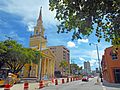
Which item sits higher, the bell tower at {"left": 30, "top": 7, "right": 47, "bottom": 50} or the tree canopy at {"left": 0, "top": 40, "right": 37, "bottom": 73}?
the bell tower at {"left": 30, "top": 7, "right": 47, "bottom": 50}

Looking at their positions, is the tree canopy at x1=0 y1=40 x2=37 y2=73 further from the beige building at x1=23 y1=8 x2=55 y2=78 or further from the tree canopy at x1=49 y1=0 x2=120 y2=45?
the beige building at x1=23 y1=8 x2=55 y2=78

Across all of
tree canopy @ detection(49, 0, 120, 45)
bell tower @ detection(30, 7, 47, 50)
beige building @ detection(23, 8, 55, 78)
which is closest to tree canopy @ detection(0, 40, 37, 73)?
tree canopy @ detection(49, 0, 120, 45)

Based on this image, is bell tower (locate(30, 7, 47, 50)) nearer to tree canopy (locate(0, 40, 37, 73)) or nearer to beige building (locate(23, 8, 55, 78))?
beige building (locate(23, 8, 55, 78))

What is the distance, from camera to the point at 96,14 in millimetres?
7328

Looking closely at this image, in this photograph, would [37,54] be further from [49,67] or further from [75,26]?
[75,26]

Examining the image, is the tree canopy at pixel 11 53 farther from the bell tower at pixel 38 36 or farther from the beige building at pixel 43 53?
the bell tower at pixel 38 36

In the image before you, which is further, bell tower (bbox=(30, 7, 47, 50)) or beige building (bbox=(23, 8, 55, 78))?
bell tower (bbox=(30, 7, 47, 50))

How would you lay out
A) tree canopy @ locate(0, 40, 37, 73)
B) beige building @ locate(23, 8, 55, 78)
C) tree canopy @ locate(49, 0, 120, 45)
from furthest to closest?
beige building @ locate(23, 8, 55, 78) < tree canopy @ locate(0, 40, 37, 73) < tree canopy @ locate(49, 0, 120, 45)

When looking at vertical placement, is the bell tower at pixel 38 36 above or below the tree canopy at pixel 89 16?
above

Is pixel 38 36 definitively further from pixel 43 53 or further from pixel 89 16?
pixel 89 16

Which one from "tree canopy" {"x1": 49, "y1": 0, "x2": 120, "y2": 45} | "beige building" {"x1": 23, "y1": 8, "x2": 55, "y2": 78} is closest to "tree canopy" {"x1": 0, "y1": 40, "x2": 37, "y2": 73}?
"tree canopy" {"x1": 49, "y1": 0, "x2": 120, "y2": 45}

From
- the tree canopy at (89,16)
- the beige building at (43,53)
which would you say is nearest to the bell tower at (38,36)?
the beige building at (43,53)

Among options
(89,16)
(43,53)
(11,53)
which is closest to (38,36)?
(43,53)

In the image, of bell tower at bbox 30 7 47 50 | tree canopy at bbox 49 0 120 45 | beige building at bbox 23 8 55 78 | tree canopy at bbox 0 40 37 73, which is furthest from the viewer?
bell tower at bbox 30 7 47 50
